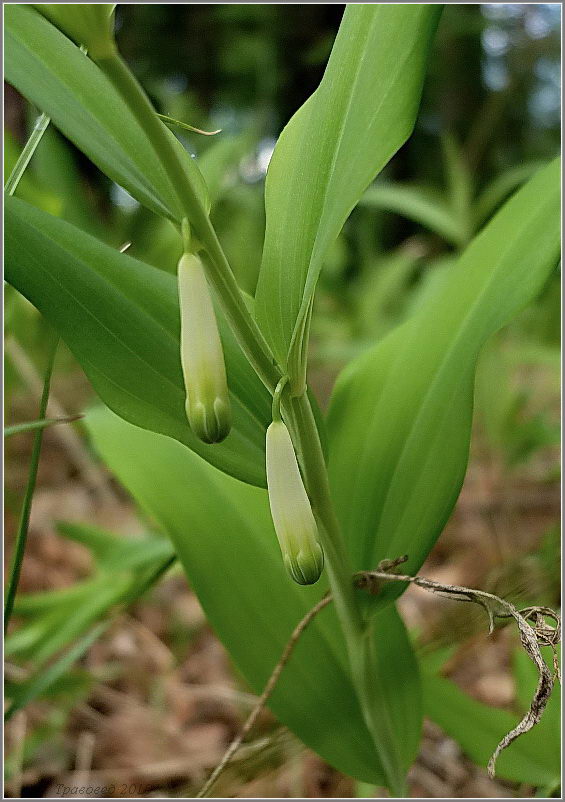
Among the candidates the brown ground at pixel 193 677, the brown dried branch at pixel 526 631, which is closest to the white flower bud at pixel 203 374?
the brown dried branch at pixel 526 631

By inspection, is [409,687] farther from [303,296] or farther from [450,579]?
[450,579]

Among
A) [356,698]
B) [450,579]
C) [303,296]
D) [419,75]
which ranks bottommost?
[450,579]

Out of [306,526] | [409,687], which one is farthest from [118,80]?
[409,687]

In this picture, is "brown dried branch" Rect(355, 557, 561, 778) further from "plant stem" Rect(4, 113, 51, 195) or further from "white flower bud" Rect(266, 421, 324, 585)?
"plant stem" Rect(4, 113, 51, 195)

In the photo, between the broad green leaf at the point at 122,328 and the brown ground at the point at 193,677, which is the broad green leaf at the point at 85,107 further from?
the brown ground at the point at 193,677

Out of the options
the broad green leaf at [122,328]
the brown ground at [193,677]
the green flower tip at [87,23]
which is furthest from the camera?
the brown ground at [193,677]

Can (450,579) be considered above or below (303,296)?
below

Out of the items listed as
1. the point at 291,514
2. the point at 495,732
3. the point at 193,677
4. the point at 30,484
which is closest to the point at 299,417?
the point at 291,514
